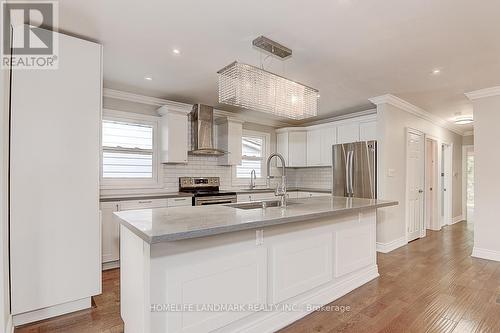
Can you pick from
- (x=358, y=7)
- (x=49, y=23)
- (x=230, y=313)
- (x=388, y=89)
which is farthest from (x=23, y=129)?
(x=388, y=89)

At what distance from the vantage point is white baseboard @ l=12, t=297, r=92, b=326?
224cm

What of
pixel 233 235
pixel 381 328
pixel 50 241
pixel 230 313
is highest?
pixel 233 235

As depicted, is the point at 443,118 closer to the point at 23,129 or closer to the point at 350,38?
the point at 350,38

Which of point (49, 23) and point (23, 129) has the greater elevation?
point (49, 23)

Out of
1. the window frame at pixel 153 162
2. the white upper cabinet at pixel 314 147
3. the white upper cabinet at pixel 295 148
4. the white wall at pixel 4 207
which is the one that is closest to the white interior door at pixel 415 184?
the white upper cabinet at pixel 314 147

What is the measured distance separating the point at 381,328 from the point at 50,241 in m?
2.88

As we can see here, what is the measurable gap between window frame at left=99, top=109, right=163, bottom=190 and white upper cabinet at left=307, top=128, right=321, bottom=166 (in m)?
3.23

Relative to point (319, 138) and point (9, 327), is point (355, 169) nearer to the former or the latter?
point (319, 138)

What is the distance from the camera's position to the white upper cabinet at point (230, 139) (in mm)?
5059

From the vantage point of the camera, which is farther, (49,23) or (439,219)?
(439,219)

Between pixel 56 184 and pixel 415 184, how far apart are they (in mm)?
5622

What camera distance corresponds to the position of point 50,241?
2.31 metres

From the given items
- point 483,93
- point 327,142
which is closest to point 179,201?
point 327,142

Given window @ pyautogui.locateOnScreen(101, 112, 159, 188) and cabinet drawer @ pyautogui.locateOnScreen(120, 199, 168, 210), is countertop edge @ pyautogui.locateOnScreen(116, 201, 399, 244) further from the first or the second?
window @ pyautogui.locateOnScreen(101, 112, 159, 188)
